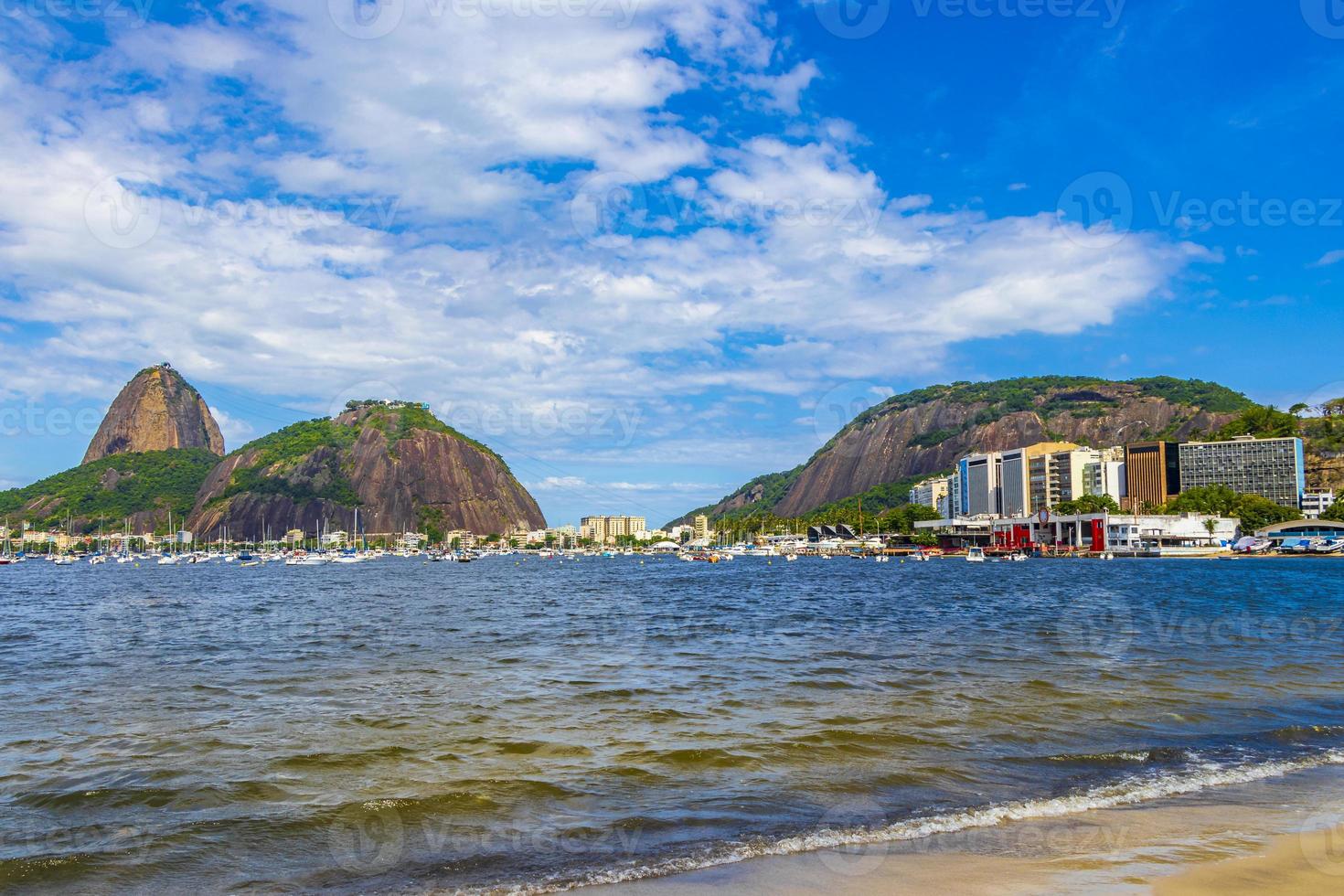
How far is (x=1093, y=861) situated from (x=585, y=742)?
6361 millimetres

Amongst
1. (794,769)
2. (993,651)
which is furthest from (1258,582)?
(794,769)

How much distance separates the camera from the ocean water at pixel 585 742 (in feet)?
24.6

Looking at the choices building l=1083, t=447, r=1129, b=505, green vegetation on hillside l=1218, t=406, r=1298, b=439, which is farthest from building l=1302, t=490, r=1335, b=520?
building l=1083, t=447, r=1129, b=505

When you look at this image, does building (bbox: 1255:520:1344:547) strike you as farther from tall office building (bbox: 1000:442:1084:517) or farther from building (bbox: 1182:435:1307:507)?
tall office building (bbox: 1000:442:1084:517)

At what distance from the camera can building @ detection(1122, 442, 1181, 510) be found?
160250 millimetres

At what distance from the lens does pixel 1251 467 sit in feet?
502

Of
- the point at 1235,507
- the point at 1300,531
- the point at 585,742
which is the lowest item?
the point at 585,742

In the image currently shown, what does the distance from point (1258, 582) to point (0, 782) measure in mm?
62939

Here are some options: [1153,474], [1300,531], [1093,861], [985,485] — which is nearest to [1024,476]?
[985,485]

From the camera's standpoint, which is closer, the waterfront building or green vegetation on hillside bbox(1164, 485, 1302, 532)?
green vegetation on hillside bbox(1164, 485, 1302, 532)

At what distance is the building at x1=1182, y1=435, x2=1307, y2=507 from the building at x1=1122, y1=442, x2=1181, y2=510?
1893mm

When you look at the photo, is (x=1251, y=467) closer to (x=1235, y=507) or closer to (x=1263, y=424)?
(x=1263, y=424)

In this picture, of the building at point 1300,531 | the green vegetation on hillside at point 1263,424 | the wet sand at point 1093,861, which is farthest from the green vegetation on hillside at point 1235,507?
the wet sand at point 1093,861

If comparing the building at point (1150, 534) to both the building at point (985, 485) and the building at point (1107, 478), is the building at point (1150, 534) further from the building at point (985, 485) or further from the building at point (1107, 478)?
the building at point (985, 485)
